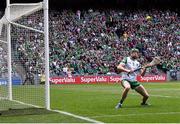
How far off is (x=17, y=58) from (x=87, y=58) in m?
30.1

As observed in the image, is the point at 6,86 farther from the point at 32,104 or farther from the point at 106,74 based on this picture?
the point at 106,74

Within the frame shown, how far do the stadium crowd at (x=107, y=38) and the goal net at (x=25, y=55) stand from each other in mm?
24607

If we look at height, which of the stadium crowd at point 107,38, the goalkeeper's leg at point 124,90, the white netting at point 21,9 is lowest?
the goalkeeper's leg at point 124,90

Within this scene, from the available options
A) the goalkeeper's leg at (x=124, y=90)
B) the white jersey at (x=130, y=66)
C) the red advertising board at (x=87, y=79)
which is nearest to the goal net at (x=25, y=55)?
the goalkeeper's leg at (x=124, y=90)

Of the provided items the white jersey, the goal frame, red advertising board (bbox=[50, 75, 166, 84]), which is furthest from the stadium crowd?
the white jersey

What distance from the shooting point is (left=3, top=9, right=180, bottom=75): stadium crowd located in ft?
163

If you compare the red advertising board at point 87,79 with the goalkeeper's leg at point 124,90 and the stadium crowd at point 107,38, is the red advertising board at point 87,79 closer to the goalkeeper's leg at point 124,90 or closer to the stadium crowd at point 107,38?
the stadium crowd at point 107,38

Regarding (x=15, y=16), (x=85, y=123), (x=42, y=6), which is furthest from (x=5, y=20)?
(x=85, y=123)

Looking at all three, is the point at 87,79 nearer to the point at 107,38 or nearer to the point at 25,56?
the point at 107,38

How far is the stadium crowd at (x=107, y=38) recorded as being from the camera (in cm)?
4981

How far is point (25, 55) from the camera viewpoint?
19.4m

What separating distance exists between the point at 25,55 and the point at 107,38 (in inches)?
1416

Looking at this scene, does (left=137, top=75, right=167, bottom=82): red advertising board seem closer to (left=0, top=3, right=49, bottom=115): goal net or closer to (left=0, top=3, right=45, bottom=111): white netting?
(left=0, top=3, right=49, bottom=115): goal net

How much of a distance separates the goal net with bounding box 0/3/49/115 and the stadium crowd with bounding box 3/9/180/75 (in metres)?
24.6
